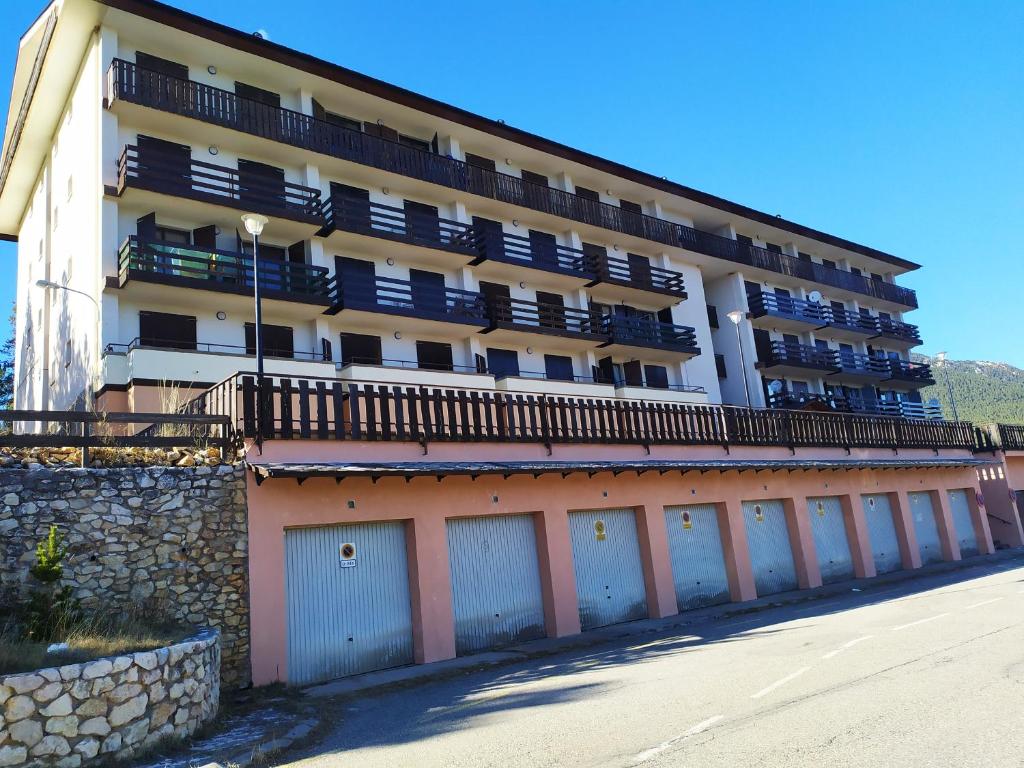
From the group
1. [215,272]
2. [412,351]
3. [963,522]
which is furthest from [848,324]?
[215,272]

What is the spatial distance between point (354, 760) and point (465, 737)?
3.74 feet

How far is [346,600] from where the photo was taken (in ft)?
43.7

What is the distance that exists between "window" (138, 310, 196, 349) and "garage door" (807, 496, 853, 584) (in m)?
19.2

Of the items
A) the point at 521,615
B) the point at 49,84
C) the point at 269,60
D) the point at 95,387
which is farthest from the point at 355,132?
the point at 521,615

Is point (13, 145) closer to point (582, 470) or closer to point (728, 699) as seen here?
point (582, 470)

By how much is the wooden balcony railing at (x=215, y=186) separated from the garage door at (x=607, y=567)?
12713 millimetres

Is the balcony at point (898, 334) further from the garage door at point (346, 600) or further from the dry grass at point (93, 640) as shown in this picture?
the dry grass at point (93, 640)

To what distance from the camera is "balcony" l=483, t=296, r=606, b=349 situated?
91.2 feet

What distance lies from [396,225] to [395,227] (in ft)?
0.81

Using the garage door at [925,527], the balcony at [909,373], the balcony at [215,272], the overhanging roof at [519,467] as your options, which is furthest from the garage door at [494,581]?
the balcony at [909,373]

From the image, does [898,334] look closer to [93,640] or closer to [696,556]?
[696,556]

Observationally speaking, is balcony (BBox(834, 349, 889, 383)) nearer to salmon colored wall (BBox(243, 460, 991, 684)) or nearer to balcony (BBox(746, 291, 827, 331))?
balcony (BBox(746, 291, 827, 331))

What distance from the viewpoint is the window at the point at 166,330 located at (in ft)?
67.9

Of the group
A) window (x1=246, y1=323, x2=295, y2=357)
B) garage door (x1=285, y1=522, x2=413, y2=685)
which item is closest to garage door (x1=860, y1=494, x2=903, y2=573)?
garage door (x1=285, y1=522, x2=413, y2=685)
